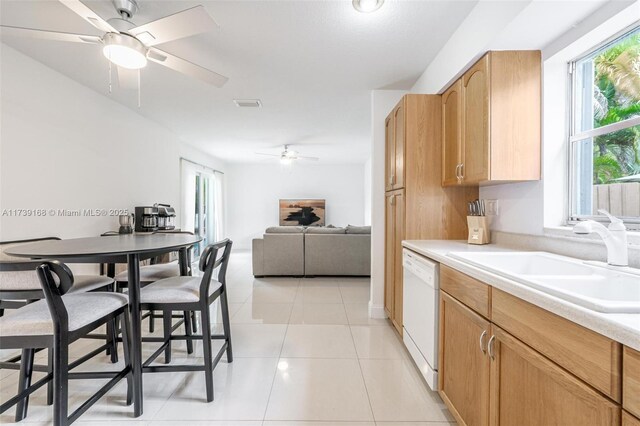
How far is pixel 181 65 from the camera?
6.38ft

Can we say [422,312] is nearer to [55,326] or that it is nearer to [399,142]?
[399,142]

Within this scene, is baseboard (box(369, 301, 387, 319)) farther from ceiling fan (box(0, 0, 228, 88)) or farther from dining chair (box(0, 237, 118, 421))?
ceiling fan (box(0, 0, 228, 88))

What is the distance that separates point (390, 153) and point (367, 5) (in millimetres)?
1347

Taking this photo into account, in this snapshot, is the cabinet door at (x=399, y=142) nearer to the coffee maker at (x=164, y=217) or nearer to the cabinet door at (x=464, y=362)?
the cabinet door at (x=464, y=362)

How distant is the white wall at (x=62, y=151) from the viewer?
2.36 metres

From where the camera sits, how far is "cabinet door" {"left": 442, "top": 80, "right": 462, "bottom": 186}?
2.08 meters

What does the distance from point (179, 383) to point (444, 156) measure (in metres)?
2.52

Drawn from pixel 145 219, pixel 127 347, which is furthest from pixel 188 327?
pixel 145 219

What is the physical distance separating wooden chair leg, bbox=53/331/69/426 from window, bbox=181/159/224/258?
4045mm

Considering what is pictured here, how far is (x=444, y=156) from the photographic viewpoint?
2295mm

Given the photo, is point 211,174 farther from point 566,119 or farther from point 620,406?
point 620,406

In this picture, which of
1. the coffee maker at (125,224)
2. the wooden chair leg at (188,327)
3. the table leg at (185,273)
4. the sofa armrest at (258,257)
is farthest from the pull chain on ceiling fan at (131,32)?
the sofa armrest at (258,257)

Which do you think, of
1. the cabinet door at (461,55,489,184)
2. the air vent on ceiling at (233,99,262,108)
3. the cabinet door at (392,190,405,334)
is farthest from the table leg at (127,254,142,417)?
the air vent on ceiling at (233,99,262,108)

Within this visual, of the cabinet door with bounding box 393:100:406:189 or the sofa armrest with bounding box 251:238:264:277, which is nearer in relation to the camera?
the cabinet door with bounding box 393:100:406:189
